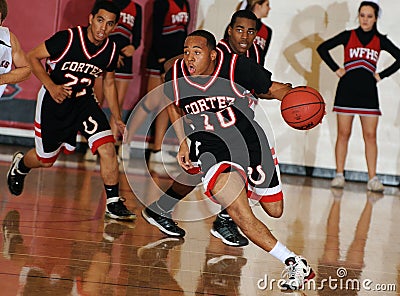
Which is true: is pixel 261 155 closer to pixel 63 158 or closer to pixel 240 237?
pixel 240 237

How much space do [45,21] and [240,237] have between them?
497 cm

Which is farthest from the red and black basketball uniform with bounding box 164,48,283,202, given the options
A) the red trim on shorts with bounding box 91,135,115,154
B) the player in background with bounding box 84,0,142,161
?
the player in background with bounding box 84,0,142,161

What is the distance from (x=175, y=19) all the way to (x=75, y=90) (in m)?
3.70

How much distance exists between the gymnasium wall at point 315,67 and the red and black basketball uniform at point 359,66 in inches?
28.8

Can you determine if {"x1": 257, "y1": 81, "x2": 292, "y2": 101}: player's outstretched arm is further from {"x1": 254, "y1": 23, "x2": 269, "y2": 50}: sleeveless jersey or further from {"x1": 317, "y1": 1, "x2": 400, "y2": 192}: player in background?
{"x1": 317, "y1": 1, "x2": 400, "y2": 192}: player in background

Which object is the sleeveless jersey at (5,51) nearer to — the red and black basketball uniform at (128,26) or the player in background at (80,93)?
the player in background at (80,93)

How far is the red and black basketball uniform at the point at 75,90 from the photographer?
605 centimetres

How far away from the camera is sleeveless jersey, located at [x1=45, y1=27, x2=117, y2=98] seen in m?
6.04

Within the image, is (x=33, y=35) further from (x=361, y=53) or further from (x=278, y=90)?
(x=278, y=90)

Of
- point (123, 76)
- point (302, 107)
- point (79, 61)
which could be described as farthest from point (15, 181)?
point (123, 76)

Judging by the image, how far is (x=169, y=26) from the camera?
965 centimetres

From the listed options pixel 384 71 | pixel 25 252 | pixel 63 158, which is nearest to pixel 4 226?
pixel 25 252

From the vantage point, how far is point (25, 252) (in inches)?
191

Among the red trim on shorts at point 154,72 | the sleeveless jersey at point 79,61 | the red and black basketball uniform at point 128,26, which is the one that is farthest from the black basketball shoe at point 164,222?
the red trim on shorts at point 154,72
